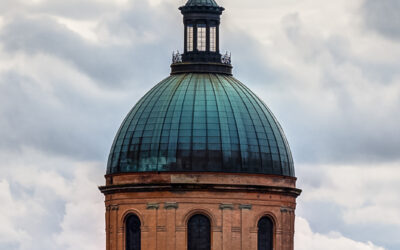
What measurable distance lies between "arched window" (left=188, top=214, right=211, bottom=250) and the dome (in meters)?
2.95

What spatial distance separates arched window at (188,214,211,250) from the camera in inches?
5261

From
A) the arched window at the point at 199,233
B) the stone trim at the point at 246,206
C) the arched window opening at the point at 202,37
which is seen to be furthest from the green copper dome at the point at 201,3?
the arched window at the point at 199,233

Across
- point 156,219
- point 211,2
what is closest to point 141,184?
point 156,219

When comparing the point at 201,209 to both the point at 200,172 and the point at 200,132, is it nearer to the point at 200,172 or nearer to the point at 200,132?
the point at 200,172

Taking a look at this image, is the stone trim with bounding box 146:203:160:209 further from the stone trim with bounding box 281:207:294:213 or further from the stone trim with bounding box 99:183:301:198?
the stone trim with bounding box 281:207:294:213

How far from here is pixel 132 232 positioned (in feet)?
445

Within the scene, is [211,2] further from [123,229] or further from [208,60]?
Result: [123,229]

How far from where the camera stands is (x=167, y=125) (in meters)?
134

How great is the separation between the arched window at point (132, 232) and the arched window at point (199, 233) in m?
3.26

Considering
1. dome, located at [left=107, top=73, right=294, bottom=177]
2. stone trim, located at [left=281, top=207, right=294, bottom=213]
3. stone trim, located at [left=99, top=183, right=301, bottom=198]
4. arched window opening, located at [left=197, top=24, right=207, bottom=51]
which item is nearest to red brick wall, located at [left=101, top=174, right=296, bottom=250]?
stone trim, located at [left=99, top=183, right=301, bottom=198]

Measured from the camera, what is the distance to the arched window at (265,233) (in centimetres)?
13518

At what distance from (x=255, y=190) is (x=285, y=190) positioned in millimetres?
2472

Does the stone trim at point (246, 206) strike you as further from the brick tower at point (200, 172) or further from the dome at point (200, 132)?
the dome at point (200, 132)

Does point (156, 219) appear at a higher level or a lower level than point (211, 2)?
lower
